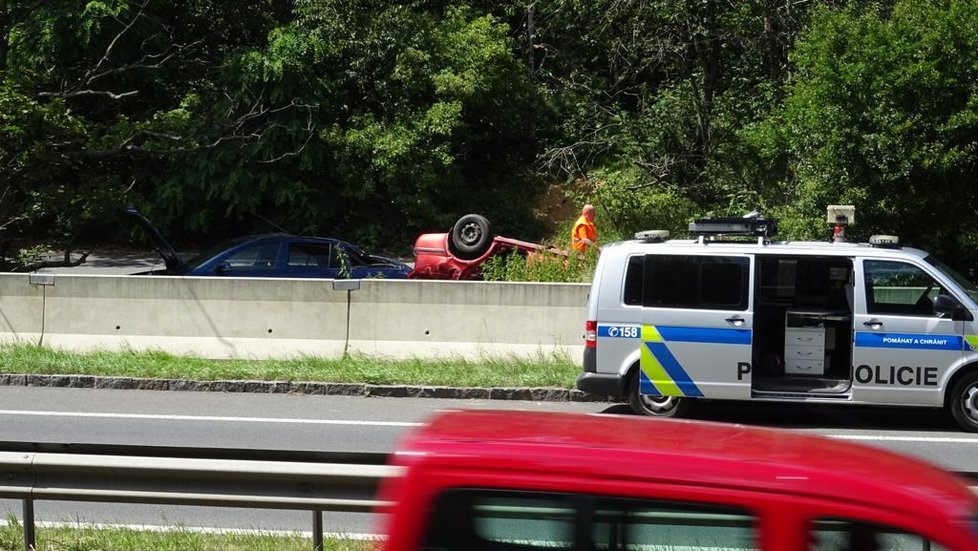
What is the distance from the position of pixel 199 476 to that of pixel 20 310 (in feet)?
32.8

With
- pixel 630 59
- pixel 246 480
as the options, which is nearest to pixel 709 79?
pixel 630 59

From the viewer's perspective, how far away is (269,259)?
18094 millimetres

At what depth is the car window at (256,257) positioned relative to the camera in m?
18.0

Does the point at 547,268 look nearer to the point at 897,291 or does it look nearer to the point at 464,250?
the point at 464,250

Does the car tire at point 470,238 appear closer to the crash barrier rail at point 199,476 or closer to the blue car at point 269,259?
the blue car at point 269,259

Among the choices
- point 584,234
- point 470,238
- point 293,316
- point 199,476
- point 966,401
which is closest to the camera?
point 199,476

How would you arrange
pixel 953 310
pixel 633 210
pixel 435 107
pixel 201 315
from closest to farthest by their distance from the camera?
pixel 953 310 < pixel 201 315 < pixel 633 210 < pixel 435 107

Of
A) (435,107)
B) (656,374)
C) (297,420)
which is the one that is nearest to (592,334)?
(656,374)

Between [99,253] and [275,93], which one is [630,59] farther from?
[99,253]

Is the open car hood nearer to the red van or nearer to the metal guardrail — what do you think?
the metal guardrail

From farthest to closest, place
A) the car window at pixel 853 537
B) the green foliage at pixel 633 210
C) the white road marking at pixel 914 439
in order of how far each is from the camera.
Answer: the green foliage at pixel 633 210
the white road marking at pixel 914 439
the car window at pixel 853 537

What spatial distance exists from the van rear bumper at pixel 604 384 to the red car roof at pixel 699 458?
7.74m

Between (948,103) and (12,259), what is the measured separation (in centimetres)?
1560

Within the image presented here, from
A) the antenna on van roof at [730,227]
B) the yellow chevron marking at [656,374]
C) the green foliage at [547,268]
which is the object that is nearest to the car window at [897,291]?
the antenna on van roof at [730,227]
